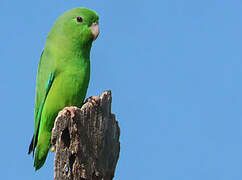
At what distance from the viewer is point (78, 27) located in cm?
650

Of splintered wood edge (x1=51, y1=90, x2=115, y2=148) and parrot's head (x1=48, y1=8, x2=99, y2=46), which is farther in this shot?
parrot's head (x1=48, y1=8, x2=99, y2=46)

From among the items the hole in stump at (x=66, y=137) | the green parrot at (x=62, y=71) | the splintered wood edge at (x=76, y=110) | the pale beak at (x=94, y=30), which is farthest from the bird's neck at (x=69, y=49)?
the hole in stump at (x=66, y=137)

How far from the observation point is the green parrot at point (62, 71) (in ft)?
20.3

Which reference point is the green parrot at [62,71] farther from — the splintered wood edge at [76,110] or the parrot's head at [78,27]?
the splintered wood edge at [76,110]

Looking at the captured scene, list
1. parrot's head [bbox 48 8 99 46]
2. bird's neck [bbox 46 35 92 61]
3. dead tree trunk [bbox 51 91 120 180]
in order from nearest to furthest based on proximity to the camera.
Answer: dead tree trunk [bbox 51 91 120 180] → bird's neck [bbox 46 35 92 61] → parrot's head [bbox 48 8 99 46]

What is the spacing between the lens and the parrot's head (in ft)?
21.1

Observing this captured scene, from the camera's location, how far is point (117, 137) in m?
4.96

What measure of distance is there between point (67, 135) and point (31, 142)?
2295 mm

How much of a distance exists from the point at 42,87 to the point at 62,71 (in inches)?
18.8

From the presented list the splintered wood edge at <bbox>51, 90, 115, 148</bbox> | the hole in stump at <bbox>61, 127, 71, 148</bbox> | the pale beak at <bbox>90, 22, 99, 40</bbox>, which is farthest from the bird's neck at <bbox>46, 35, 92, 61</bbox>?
the hole in stump at <bbox>61, 127, 71, 148</bbox>

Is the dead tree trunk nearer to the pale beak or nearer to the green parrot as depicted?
the green parrot

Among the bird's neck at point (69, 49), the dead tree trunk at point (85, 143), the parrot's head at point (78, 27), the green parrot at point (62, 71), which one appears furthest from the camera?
the parrot's head at point (78, 27)

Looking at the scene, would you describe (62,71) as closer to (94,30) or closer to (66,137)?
(94,30)

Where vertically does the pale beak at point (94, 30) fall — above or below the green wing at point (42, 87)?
above
